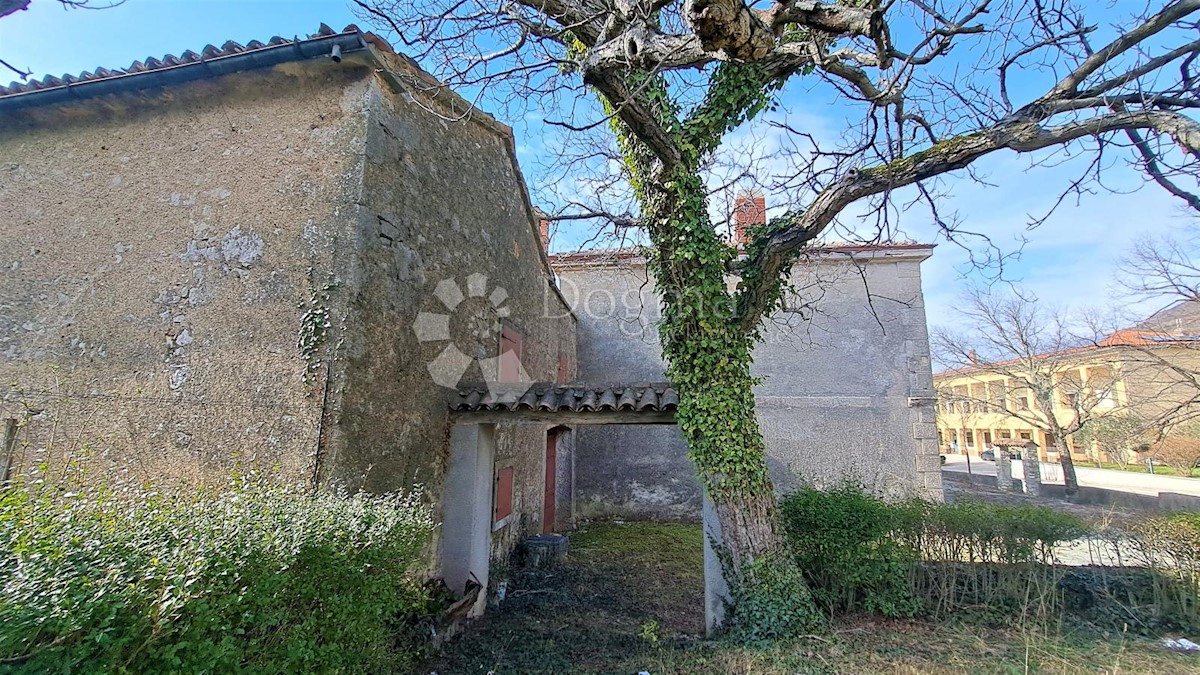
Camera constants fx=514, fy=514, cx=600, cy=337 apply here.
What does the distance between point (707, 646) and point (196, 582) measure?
166 inches

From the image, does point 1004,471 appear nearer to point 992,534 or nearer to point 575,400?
point 992,534

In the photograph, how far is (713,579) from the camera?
5352 millimetres

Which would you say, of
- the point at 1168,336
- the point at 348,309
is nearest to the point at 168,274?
the point at 348,309

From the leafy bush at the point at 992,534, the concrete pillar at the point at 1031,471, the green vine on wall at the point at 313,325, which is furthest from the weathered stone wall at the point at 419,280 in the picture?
the concrete pillar at the point at 1031,471

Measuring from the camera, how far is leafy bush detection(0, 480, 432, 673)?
1.83 m

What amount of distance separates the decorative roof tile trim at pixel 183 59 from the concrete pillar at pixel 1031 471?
68.2 ft

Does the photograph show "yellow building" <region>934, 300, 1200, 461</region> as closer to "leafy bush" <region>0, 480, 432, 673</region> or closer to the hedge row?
the hedge row

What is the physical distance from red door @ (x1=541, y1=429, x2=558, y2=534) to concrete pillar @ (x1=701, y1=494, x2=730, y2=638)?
484 centimetres

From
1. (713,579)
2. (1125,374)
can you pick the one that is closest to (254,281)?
(713,579)

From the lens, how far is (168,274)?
187 inches

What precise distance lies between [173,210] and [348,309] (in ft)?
7.09

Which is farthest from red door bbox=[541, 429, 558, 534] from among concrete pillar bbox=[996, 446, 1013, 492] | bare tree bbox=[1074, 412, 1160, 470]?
concrete pillar bbox=[996, 446, 1013, 492]

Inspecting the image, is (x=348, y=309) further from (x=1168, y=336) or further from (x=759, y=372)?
(x=1168, y=336)

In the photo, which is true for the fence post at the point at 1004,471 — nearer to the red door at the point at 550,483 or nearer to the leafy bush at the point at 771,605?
the red door at the point at 550,483
